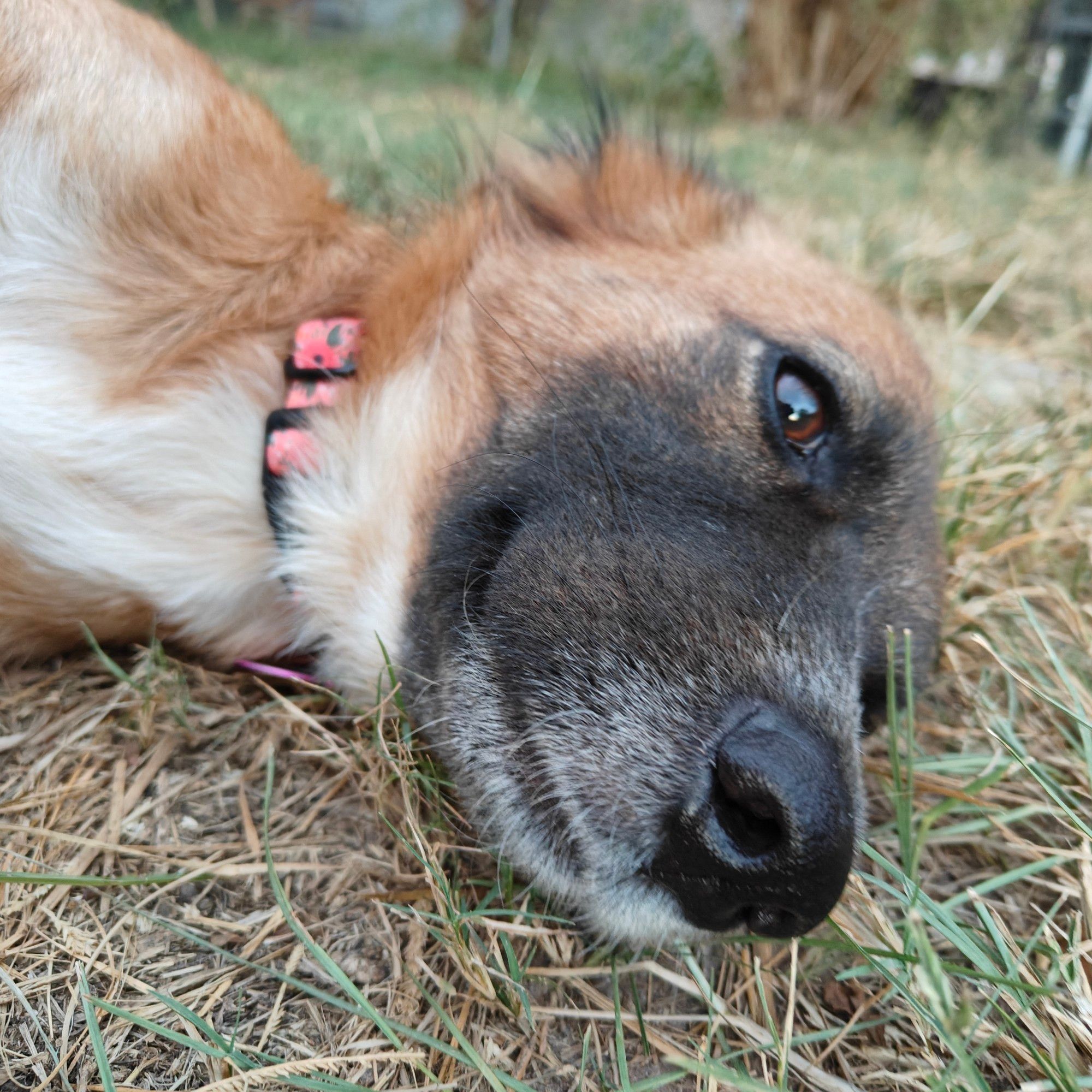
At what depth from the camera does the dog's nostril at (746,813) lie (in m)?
1.35

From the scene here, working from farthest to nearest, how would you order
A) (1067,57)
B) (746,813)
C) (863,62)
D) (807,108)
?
(1067,57) → (807,108) → (863,62) → (746,813)

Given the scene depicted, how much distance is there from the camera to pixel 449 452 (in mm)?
1930

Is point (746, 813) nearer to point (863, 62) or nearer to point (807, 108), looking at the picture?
point (807, 108)

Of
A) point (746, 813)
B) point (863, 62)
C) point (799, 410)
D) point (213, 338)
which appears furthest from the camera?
point (863, 62)

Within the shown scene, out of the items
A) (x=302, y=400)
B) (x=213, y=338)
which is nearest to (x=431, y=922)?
(x=302, y=400)

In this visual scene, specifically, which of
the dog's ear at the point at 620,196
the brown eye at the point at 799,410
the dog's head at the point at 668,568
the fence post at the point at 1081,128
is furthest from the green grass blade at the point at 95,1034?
the fence post at the point at 1081,128

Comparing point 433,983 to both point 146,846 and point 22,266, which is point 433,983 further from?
point 22,266

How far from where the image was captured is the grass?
4.43ft

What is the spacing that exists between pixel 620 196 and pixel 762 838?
5.95 feet

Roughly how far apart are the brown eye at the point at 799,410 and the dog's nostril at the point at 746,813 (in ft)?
2.65

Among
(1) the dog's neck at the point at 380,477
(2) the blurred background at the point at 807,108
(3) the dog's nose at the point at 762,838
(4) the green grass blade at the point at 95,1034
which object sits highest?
(2) the blurred background at the point at 807,108

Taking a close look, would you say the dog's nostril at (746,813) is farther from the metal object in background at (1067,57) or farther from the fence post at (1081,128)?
the metal object in background at (1067,57)

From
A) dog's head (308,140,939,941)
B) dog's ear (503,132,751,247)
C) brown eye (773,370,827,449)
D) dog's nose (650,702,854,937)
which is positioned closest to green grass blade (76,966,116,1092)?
dog's head (308,140,939,941)

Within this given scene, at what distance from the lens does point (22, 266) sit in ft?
6.51
